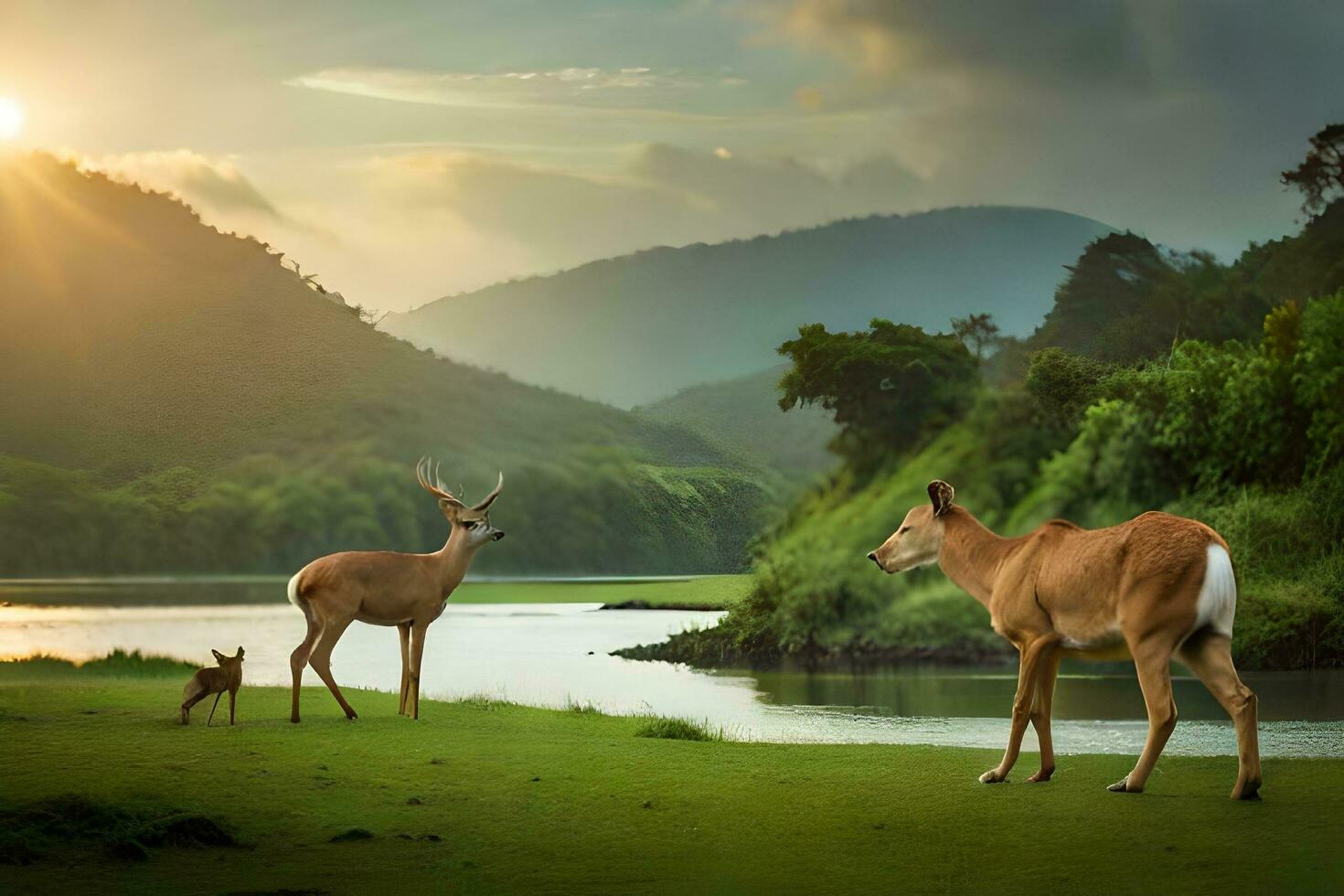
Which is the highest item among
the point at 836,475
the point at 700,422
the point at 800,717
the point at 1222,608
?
the point at 700,422

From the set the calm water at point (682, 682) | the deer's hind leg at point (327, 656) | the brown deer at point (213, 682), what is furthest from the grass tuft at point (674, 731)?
the brown deer at point (213, 682)

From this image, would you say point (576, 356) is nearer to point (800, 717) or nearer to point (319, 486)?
point (319, 486)

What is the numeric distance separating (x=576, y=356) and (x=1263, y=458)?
47836 millimetres

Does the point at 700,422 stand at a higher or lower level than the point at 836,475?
higher

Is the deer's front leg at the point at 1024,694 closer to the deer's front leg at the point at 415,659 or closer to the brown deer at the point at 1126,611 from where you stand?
the brown deer at the point at 1126,611

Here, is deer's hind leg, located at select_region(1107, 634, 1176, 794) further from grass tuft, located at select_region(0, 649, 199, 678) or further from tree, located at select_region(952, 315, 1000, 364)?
tree, located at select_region(952, 315, 1000, 364)

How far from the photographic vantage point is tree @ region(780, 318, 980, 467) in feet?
91.2

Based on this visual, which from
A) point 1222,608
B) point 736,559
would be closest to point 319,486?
point 736,559

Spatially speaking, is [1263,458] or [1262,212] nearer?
[1263,458]

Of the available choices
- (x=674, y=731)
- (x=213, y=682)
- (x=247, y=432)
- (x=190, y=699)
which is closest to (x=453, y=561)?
(x=213, y=682)

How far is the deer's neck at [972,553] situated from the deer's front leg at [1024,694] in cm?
69

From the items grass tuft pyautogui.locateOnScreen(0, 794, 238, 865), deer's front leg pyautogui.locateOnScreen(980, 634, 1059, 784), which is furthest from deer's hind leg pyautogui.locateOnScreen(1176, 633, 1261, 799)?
grass tuft pyautogui.locateOnScreen(0, 794, 238, 865)

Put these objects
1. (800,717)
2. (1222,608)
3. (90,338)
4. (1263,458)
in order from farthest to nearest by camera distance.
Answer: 1. (90,338)
2. (1263,458)
3. (800,717)
4. (1222,608)

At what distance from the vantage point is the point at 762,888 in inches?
240
